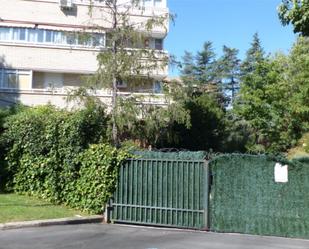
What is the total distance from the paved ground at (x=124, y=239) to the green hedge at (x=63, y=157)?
1.87 metres

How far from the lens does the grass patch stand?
47.0 feet

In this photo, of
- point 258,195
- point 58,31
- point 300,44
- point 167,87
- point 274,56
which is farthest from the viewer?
point 274,56

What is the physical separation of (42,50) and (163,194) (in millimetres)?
21074

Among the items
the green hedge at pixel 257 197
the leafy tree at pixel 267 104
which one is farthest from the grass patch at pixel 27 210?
the leafy tree at pixel 267 104

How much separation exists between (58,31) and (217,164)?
72.7 feet

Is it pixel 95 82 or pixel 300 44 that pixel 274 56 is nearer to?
pixel 300 44

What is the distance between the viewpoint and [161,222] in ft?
48.3

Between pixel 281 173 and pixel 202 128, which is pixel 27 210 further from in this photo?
pixel 202 128

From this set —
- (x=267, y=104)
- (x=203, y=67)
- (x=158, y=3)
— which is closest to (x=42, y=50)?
(x=158, y=3)

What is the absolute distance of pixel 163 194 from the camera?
582 inches

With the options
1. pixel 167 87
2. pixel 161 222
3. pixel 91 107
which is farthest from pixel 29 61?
pixel 161 222

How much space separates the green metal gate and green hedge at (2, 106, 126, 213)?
0.49 metres

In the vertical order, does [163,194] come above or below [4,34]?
below

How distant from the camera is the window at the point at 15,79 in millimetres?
32688
